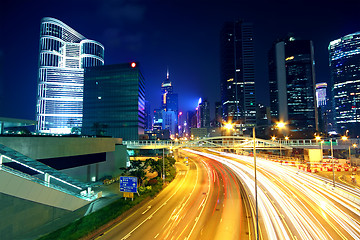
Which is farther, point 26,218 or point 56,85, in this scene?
point 56,85

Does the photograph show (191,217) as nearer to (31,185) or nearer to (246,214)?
(246,214)

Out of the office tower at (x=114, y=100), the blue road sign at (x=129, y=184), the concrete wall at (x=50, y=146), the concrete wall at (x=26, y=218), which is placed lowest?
the concrete wall at (x=26, y=218)

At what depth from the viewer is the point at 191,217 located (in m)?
21.5

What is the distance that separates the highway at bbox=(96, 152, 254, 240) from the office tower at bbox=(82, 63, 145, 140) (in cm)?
8066

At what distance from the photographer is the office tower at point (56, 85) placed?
143950 millimetres

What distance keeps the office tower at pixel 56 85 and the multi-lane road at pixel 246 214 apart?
5799 inches

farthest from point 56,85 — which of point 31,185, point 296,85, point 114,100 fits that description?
point 296,85

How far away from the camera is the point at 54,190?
20.2 m

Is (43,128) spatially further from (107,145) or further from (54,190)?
(54,190)

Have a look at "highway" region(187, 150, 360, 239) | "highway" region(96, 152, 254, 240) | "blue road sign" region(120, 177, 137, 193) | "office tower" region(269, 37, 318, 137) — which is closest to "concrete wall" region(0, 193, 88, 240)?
"blue road sign" region(120, 177, 137, 193)

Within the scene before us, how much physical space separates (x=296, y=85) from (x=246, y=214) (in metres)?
189

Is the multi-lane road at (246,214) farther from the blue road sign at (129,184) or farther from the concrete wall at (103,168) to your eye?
the concrete wall at (103,168)

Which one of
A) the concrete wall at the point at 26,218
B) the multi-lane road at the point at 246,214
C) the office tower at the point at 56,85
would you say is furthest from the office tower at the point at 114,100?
the concrete wall at the point at 26,218

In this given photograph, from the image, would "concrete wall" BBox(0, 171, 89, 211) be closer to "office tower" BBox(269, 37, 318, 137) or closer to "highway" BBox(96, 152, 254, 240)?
"highway" BBox(96, 152, 254, 240)
